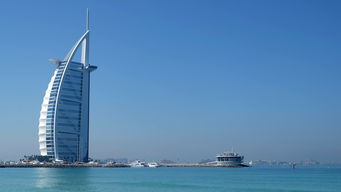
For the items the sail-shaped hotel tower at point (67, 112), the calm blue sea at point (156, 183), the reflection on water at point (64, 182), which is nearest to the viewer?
the reflection on water at point (64, 182)

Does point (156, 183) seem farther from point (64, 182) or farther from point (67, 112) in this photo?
point (67, 112)

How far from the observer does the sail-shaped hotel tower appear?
15075 centimetres

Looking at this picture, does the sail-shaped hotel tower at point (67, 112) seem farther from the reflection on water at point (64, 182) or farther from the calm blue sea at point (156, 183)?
the reflection on water at point (64, 182)

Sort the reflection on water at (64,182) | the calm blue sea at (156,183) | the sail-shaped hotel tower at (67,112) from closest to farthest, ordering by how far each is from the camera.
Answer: the reflection on water at (64,182)
the calm blue sea at (156,183)
the sail-shaped hotel tower at (67,112)

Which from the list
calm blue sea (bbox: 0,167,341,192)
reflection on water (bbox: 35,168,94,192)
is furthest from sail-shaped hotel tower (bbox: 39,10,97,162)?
reflection on water (bbox: 35,168,94,192)

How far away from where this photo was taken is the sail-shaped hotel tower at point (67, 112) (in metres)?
151

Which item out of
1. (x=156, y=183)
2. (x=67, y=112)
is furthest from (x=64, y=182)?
(x=67, y=112)

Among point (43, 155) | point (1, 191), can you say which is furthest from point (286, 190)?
point (43, 155)

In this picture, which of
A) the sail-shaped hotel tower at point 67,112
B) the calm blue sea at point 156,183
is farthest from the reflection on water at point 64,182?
the sail-shaped hotel tower at point 67,112

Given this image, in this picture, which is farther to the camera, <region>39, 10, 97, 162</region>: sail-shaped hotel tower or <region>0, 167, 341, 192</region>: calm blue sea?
<region>39, 10, 97, 162</region>: sail-shaped hotel tower

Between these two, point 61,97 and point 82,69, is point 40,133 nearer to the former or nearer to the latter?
point 61,97

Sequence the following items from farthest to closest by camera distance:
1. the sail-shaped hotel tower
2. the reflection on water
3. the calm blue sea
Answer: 1. the sail-shaped hotel tower
2. the calm blue sea
3. the reflection on water

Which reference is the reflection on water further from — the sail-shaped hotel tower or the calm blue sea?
the sail-shaped hotel tower

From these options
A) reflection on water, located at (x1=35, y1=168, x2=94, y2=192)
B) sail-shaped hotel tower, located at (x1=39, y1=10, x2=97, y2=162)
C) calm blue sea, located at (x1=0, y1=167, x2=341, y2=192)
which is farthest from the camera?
sail-shaped hotel tower, located at (x1=39, y1=10, x2=97, y2=162)
